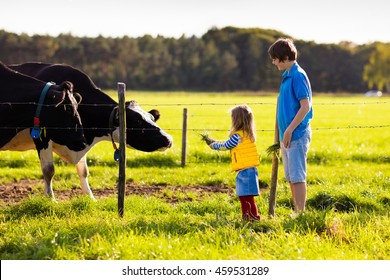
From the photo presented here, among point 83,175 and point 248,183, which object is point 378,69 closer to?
point 83,175

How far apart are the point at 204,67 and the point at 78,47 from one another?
88.8 feet

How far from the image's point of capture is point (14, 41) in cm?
8000

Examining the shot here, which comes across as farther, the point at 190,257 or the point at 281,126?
the point at 281,126

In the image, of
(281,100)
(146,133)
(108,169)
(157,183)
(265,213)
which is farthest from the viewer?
(108,169)

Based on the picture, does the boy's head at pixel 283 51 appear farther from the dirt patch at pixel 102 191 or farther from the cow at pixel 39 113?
the dirt patch at pixel 102 191

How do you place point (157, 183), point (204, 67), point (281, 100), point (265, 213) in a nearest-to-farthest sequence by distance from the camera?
1. point (281, 100)
2. point (265, 213)
3. point (157, 183)
4. point (204, 67)

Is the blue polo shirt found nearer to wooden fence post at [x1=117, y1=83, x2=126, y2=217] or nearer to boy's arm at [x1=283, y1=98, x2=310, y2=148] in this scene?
boy's arm at [x1=283, y1=98, x2=310, y2=148]

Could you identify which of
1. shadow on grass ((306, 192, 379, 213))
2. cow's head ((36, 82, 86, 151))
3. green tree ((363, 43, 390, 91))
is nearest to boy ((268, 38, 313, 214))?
shadow on grass ((306, 192, 379, 213))

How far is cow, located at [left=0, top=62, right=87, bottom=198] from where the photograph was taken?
8031 mm

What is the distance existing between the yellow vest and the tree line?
82151 millimetres

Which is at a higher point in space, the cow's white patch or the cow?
the cow

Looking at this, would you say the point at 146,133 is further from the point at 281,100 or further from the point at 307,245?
the point at 307,245

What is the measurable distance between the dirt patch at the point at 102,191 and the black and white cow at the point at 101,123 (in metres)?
0.88

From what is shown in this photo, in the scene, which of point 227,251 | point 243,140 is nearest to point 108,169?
point 243,140
